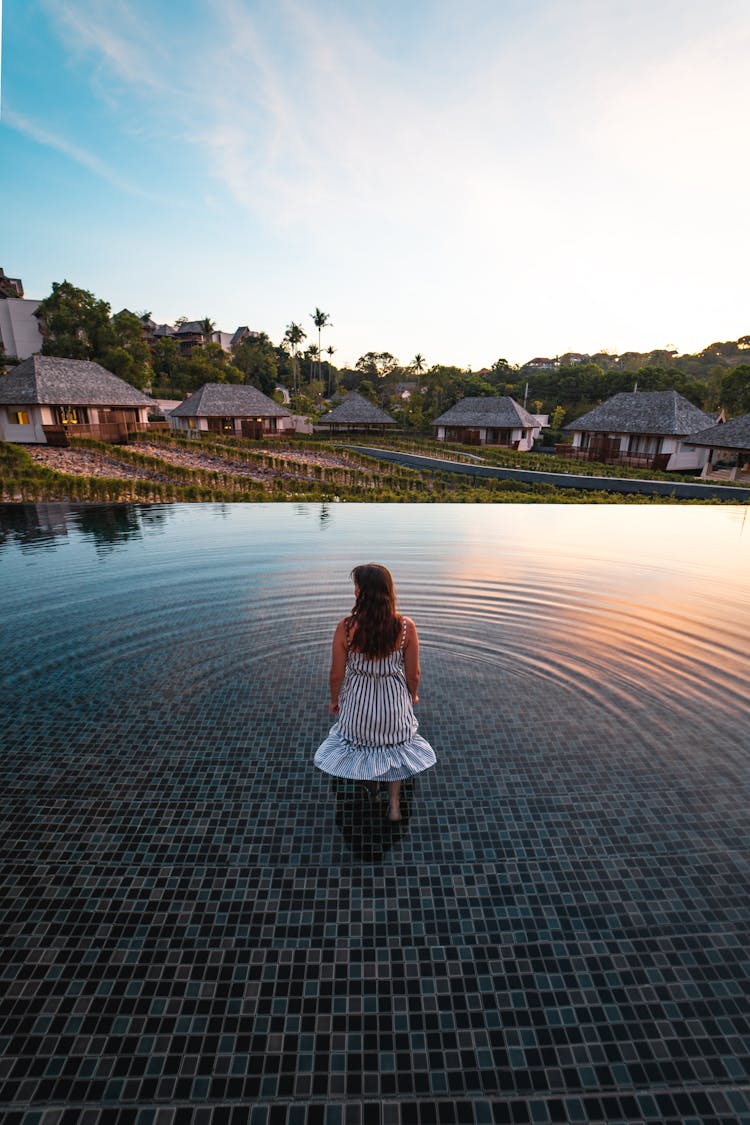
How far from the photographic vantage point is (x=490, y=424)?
37.7 metres

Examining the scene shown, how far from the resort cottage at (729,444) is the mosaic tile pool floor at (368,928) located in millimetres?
23688

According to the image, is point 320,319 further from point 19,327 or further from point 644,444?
point 644,444

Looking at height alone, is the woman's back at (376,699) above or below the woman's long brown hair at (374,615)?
below

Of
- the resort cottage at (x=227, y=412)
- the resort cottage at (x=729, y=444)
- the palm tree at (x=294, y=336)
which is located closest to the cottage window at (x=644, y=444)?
the resort cottage at (x=729, y=444)

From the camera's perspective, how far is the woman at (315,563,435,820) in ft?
9.40

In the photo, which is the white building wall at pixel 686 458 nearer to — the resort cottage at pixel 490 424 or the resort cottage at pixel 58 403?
the resort cottage at pixel 490 424

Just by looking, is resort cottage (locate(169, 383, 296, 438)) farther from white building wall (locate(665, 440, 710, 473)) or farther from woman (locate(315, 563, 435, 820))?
woman (locate(315, 563, 435, 820))

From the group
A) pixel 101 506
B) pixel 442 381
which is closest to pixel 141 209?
pixel 101 506

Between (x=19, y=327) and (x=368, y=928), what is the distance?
56.9m

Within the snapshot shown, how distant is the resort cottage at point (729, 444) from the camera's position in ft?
73.9

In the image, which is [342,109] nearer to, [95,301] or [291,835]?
[291,835]

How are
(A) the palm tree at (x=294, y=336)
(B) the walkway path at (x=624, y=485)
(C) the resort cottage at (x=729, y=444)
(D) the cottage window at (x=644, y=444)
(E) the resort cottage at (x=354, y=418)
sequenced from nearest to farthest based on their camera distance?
(B) the walkway path at (x=624, y=485) < (C) the resort cottage at (x=729, y=444) < (D) the cottage window at (x=644, y=444) < (E) the resort cottage at (x=354, y=418) < (A) the palm tree at (x=294, y=336)

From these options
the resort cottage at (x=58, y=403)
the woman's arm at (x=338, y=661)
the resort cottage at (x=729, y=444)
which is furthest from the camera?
the resort cottage at (x=58, y=403)

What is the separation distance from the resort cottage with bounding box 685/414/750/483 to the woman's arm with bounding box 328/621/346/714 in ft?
81.3
